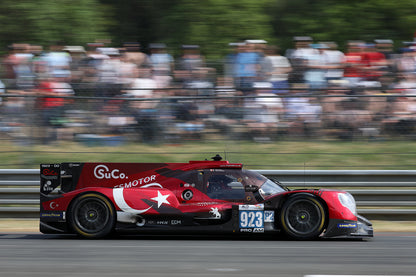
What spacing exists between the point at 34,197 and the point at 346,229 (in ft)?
17.0

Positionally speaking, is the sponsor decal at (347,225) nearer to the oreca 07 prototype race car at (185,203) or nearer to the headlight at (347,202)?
the oreca 07 prototype race car at (185,203)

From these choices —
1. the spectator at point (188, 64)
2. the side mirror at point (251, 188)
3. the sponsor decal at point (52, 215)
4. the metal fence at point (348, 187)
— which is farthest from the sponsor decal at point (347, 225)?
the spectator at point (188, 64)

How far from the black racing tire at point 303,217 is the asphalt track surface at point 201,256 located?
0.18m

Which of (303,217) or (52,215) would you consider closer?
(303,217)

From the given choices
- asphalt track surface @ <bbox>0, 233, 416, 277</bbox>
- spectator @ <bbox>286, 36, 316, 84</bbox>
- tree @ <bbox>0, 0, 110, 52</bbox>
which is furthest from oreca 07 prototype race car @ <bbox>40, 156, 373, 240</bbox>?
tree @ <bbox>0, 0, 110, 52</bbox>

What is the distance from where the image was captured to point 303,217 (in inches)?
324

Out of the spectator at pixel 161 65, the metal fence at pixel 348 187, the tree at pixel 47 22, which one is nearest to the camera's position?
the metal fence at pixel 348 187

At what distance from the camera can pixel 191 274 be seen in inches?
225

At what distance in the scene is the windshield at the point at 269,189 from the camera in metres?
8.35

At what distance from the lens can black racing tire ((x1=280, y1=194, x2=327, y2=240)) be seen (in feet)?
26.7

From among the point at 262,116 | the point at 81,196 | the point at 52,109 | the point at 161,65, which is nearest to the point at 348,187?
the point at 262,116

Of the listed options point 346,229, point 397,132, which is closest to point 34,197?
point 346,229

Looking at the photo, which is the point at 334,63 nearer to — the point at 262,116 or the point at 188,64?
the point at 262,116

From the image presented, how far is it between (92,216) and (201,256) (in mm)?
2173
